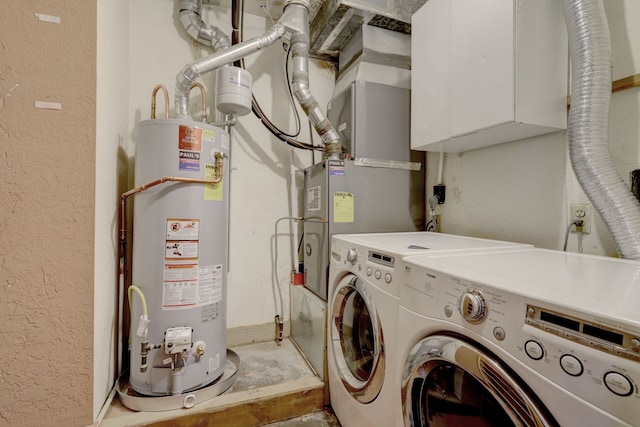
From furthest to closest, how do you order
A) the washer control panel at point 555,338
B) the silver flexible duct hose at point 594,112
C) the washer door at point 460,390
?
1. the silver flexible duct hose at point 594,112
2. the washer door at point 460,390
3. the washer control panel at point 555,338

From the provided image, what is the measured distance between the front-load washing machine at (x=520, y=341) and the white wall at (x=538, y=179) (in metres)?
0.30

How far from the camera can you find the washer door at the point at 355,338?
1.01 meters

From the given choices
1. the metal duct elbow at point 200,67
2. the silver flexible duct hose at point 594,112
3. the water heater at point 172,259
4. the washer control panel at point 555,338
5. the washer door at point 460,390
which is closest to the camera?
the washer control panel at point 555,338

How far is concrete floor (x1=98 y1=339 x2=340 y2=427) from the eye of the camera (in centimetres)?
119

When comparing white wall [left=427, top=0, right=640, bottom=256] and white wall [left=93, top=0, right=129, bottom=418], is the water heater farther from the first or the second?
white wall [left=427, top=0, right=640, bottom=256]

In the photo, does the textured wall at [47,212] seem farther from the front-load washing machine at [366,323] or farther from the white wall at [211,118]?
the front-load washing machine at [366,323]

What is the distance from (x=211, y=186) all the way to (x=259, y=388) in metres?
1.03

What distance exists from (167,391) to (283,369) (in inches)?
23.6

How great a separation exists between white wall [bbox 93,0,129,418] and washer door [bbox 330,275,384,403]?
0.98 metres

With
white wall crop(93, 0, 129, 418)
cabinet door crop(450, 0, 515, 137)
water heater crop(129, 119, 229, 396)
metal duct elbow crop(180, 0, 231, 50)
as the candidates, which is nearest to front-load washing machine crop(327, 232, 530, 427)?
cabinet door crop(450, 0, 515, 137)

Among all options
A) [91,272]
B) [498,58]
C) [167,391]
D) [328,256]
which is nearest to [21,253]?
[91,272]

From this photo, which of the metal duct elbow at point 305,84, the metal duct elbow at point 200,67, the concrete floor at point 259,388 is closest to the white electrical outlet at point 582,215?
the metal duct elbow at point 305,84

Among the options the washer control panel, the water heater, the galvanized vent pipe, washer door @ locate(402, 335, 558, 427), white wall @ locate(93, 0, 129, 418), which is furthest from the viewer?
the galvanized vent pipe

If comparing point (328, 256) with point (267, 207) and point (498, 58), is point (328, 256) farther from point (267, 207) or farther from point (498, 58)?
point (498, 58)
